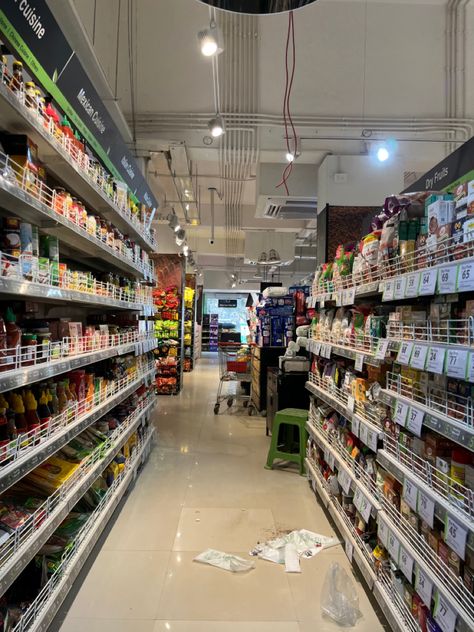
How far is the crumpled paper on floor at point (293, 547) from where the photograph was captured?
2.76m

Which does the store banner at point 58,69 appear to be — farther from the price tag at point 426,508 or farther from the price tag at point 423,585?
the price tag at point 423,585

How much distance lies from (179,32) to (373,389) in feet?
→ 16.3

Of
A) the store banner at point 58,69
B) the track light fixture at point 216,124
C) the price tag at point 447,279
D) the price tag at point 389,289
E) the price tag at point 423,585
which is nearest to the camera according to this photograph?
the price tag at point 447,279

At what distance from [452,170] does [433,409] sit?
1.71 metres

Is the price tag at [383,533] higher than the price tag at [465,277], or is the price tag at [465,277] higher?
the price tag at [465,277]

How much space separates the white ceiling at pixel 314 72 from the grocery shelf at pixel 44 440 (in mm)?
3915

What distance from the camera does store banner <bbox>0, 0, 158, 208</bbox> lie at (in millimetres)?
1841

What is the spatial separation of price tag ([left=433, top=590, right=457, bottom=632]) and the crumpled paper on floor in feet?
4.15

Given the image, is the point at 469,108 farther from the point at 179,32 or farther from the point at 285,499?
the point at 285,499

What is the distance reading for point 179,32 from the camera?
5.09 metres

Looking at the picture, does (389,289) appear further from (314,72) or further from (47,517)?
(314,72)

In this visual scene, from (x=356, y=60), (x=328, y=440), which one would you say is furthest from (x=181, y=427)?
(x=356, y=60)

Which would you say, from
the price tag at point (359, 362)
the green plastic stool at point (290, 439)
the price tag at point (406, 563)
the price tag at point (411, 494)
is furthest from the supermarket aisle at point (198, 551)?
the price tag at point (359, 362)

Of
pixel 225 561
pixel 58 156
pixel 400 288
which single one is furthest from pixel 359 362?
pixel 58 156
